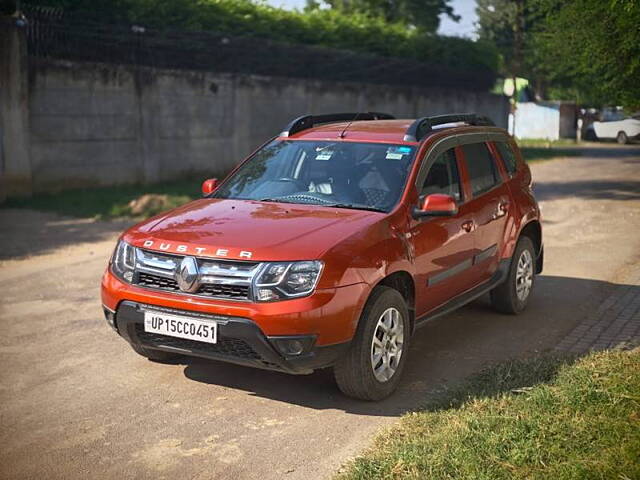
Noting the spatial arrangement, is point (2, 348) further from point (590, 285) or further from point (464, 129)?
point (590, 285)

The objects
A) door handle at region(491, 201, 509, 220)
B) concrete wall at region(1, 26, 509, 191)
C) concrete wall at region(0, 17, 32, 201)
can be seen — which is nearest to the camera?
door handle at region(491, 201, 509, 220)

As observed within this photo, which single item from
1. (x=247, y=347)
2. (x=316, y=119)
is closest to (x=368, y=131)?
(x=316, y=119)

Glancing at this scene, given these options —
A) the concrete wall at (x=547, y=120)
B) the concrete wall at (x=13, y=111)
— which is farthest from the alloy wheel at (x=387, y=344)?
the concrete wall at (x=547, y=120)

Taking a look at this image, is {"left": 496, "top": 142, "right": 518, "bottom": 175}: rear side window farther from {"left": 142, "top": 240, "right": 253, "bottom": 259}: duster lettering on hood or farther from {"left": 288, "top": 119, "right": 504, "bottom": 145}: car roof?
{"left": 142, "top": 240, "right": 253, "bottom": 259}: duster lettering on hood

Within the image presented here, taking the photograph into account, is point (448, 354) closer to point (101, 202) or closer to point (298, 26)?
point (101, 202)

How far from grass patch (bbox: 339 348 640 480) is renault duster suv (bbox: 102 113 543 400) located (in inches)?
24.9

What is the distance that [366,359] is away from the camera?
5191 mm

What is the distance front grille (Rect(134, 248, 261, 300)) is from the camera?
16.3 ft

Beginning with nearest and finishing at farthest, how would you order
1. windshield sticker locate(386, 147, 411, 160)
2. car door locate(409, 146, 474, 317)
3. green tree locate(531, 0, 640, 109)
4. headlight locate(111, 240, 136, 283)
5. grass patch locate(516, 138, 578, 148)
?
headlight locate(111, 240, 136, 283) → car door locate(409, 146, 474, 317) → windshield sticker locate(386, 147, 411, 160) → green tree locate(531, 0, 640, 109) → grass patch locate(516, 138, 578, 148)

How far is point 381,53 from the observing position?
27.7m

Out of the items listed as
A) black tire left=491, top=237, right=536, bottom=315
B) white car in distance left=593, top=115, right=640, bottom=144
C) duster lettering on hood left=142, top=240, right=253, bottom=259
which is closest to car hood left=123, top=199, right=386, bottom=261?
duster lettering on hood left=142, top=240, right=253, bottom=259

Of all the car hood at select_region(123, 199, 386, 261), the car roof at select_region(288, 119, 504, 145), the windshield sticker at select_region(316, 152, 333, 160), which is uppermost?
the car roof at select_region(288, 119, 504, 145)

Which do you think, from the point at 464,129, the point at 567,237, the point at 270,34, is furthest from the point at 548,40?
the point at 464,129

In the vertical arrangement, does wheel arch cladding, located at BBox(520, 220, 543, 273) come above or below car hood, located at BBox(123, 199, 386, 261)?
below
